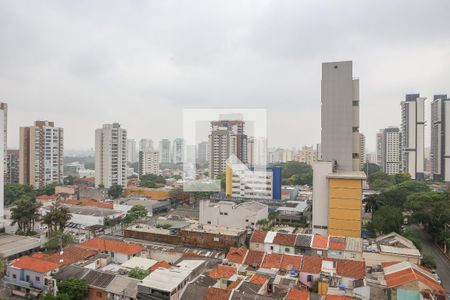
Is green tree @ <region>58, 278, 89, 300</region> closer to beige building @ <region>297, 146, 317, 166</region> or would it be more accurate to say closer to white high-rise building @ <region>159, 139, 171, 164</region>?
white high-rise building @ <region>159, 139, 171, 164</region>

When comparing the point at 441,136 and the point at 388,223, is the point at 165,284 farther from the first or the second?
the point at 441,136

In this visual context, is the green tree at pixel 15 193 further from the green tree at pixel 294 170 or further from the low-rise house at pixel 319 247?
the green tree at pixel 294 170

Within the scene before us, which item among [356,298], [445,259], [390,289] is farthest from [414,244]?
[356,298]

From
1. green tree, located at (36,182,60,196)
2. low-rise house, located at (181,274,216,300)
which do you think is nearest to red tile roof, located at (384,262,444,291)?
low-rise house, located at (181,274,216,300)

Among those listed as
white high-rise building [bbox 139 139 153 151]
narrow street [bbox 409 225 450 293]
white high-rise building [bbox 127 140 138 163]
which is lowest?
narrow street [bbox 409 225 450 293]

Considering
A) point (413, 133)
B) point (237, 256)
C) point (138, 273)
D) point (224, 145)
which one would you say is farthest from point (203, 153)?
point (413, 133)

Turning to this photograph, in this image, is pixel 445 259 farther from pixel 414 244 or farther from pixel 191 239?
pixel 191 239
